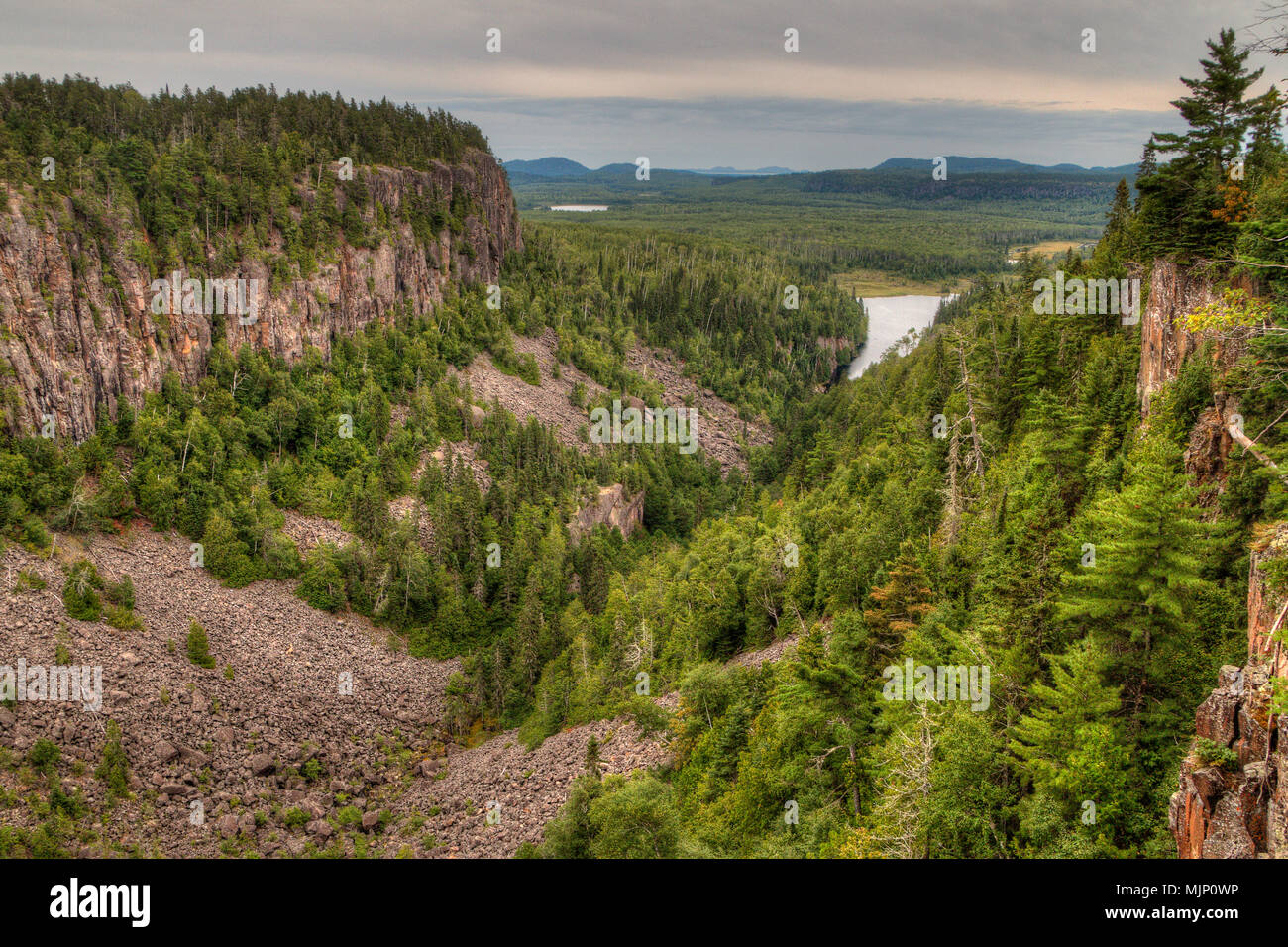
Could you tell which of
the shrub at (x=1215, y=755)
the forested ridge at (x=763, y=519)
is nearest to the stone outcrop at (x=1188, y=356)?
the forested ridge at (x=763, y=519)

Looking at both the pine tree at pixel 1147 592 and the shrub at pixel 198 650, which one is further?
the shrub at pixel 198 650

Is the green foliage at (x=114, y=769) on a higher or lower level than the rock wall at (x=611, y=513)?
lower

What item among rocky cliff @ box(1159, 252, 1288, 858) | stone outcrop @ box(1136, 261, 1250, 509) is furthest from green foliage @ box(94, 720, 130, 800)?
stone outcrop @ box(1136, 261, 1250, 509)

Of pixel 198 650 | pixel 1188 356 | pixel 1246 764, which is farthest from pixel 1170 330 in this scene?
pixel 198 650

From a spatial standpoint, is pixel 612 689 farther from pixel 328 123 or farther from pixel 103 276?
pixel 328 123

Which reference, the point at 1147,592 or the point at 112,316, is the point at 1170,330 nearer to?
the point at 1147,592

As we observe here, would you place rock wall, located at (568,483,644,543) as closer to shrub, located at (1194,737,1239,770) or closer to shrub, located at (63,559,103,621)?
shrub, located at (63,559,103,621)

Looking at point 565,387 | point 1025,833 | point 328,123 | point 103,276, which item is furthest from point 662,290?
point 1025,833

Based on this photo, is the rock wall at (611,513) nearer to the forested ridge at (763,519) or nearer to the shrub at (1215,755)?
the forested ridge at (763,519)
